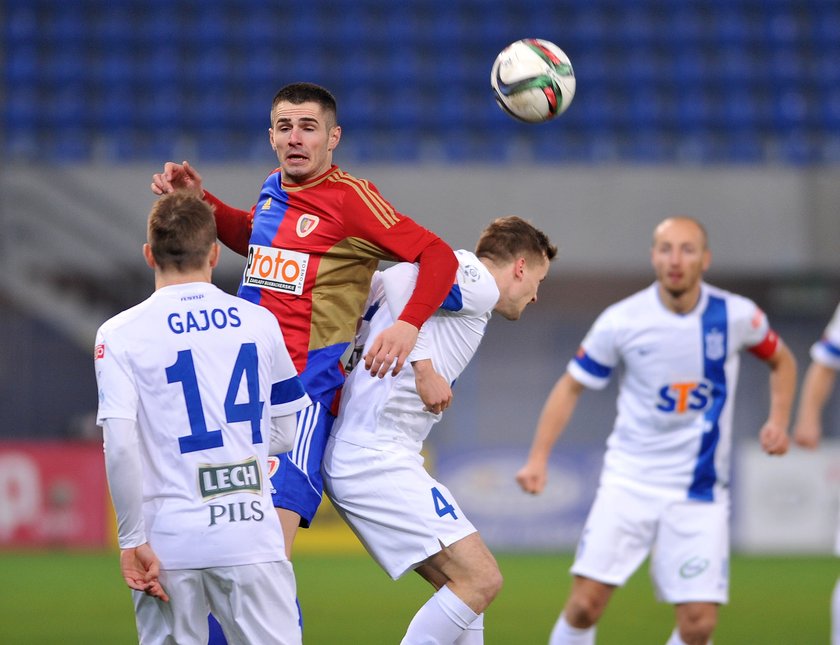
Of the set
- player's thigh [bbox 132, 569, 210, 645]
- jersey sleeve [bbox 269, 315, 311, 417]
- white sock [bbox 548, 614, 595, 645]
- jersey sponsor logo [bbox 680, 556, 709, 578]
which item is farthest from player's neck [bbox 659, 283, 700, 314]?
player's thigh [bbox 132, 569, 210, 645]

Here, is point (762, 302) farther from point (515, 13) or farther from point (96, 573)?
point (96, 573)

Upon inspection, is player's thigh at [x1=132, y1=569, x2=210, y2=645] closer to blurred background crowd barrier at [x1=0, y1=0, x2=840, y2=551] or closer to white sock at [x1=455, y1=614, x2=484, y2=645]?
white sock at [x1=455, y1=614, x2=484, y2=645]

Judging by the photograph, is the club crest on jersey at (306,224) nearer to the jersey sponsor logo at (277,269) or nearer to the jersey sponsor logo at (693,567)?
the jersey sponsor logo at (277,269)

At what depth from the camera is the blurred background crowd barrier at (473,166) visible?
13.7 metres

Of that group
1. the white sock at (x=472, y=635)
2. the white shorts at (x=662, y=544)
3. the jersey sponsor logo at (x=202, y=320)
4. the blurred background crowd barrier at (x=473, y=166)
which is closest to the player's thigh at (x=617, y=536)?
the white shorts at (x=662, y=544)

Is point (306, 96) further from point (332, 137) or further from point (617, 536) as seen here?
point (617, 536)

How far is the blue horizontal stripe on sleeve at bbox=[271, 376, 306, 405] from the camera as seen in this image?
387 cm

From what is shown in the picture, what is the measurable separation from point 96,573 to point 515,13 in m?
9.71

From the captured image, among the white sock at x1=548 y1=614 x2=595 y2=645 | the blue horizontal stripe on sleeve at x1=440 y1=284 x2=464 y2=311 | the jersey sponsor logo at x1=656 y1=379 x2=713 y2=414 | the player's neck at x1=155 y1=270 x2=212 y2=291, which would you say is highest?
the player's neck at x1=155 y1=270 x2=212 y2=291

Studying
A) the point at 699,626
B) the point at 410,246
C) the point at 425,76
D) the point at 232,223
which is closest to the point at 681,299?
the point at 699,626

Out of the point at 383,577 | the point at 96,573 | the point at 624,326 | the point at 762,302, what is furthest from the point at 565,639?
the point at 762,302

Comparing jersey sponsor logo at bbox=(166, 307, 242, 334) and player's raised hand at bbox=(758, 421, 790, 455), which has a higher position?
jersey sponsor logo at bbox=(166, 307, 242, 334)

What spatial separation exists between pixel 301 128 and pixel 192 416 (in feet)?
4.25

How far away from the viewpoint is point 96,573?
445 inches
